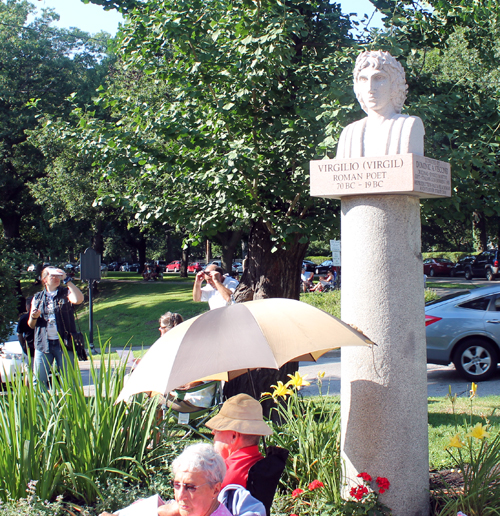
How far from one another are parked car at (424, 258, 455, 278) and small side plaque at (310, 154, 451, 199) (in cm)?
3837

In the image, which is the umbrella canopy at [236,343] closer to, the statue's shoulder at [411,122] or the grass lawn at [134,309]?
the statue's shoulder at [411,122]

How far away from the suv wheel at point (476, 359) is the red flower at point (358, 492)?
6581 millimetres

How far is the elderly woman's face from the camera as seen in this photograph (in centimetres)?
279

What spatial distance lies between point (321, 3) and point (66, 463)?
652 cm

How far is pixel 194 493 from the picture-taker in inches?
110

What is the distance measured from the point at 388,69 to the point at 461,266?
37.5 m

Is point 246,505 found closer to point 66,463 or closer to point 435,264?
point 66,463

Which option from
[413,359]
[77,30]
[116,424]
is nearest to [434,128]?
[413,359]

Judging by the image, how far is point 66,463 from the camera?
3.81m

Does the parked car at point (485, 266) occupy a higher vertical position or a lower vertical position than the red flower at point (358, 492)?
higher

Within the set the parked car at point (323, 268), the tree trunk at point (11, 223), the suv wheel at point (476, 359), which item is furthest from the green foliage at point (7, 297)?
the parked car at point (323, 268)

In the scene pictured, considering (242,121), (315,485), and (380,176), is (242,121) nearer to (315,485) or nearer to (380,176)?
(380,176)

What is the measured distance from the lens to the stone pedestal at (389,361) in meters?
3.94

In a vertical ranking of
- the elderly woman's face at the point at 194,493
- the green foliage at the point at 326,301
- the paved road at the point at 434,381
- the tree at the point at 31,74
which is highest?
the tree at the point at 31,74
